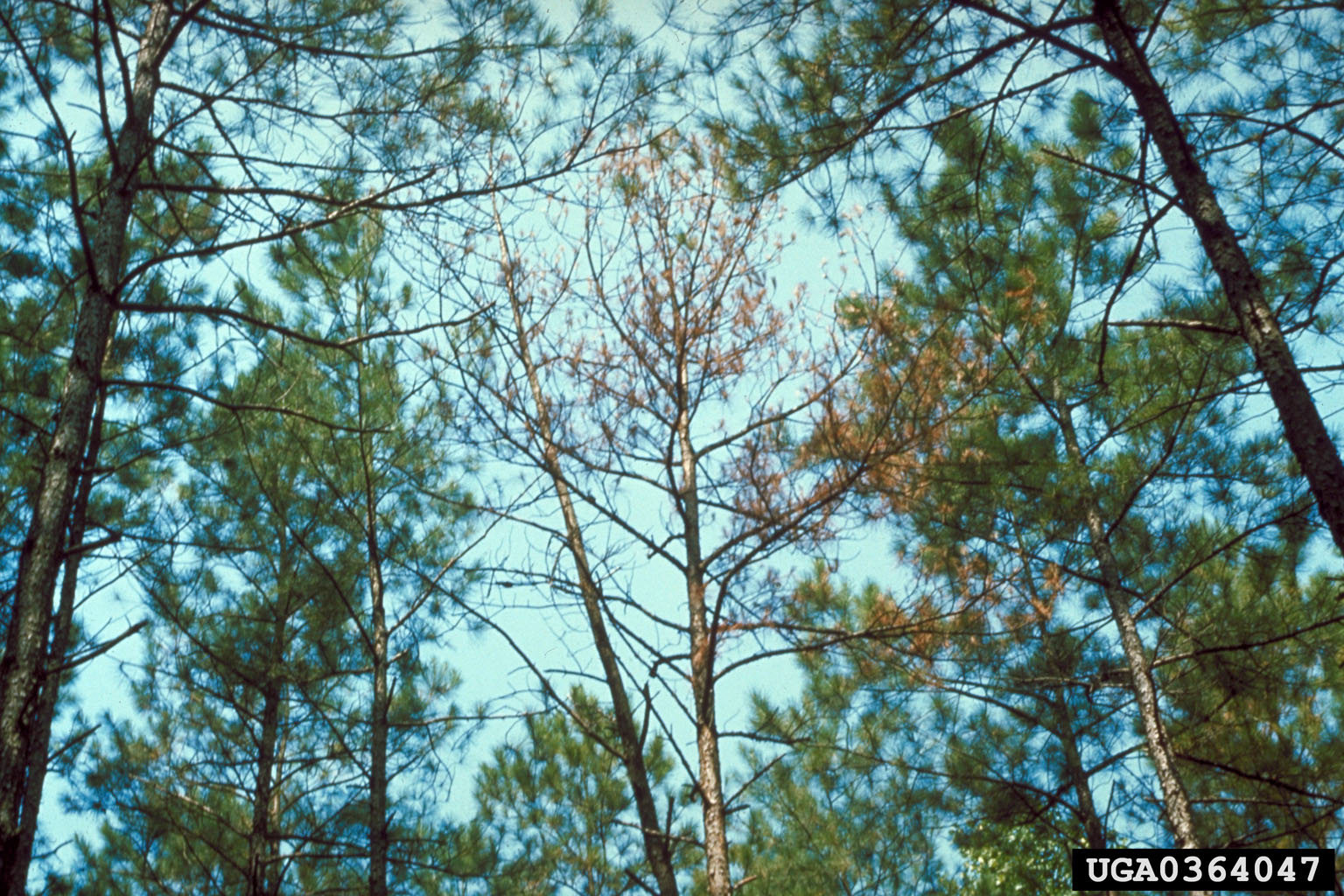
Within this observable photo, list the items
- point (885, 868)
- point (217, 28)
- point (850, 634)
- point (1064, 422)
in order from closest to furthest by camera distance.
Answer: point (217, 28) → point (850, 634) → point (1064, 422) → point (885, 868)

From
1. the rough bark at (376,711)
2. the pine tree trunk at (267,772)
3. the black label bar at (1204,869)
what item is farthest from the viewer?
the pine tree trunk at (267,772)

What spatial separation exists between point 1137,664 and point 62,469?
16.2 feet

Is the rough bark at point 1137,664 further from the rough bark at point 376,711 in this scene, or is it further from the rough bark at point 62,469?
the rough bark at point 62,469

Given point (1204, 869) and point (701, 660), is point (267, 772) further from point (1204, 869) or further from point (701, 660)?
point (1204, 869)

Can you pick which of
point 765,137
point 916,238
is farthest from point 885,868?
point 765,137

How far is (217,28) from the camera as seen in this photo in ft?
13.8

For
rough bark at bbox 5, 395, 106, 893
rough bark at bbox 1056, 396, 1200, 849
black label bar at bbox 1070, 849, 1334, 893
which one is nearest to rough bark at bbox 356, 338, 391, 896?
rough bark at bbox 5, 395, 106, 893

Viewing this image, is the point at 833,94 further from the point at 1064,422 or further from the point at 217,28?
the point at 1064,422

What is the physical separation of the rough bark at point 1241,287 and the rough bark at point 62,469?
3.29 m

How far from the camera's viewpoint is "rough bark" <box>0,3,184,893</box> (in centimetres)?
281

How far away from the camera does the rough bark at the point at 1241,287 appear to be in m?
2.96

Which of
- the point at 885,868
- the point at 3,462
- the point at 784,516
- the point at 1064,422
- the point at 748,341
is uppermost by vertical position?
the point at 3,462

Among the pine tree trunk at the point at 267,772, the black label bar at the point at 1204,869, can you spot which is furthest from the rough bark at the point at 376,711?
the black label bar at the point at 1204,869

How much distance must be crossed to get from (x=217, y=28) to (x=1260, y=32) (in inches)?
171
